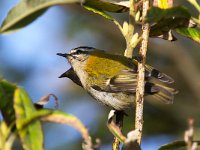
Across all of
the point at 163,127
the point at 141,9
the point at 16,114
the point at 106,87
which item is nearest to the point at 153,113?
the point at 163,127

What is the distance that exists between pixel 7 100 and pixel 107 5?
27.6 inches

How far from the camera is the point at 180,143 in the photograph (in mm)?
1835

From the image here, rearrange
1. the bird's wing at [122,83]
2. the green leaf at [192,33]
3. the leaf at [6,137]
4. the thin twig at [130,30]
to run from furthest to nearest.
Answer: the bird's wing at [122,83] → the green leaf at [192,33] → the thin twig at [130,30] → the leaf at [6,137]

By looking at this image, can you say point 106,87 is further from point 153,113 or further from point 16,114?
point 16,114

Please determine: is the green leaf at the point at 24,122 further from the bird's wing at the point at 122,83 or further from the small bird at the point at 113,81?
the bird's wing at the point at 122,83

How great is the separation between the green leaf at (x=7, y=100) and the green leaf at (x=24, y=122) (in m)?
0.05

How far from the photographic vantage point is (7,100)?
1.62 m

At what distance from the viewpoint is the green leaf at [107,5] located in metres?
2.11

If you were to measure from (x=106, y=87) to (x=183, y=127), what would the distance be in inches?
77.3

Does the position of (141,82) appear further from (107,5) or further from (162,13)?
(107,5)

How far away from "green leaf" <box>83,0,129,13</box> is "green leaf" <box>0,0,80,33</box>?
43 cm

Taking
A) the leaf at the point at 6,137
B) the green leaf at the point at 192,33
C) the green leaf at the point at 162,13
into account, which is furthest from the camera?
the green leaf at the point at 192,33

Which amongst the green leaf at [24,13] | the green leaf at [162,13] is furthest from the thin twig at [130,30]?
the green leaf at [24,13]

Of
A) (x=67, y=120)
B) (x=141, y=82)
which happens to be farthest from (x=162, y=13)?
(x=67, y=120)
